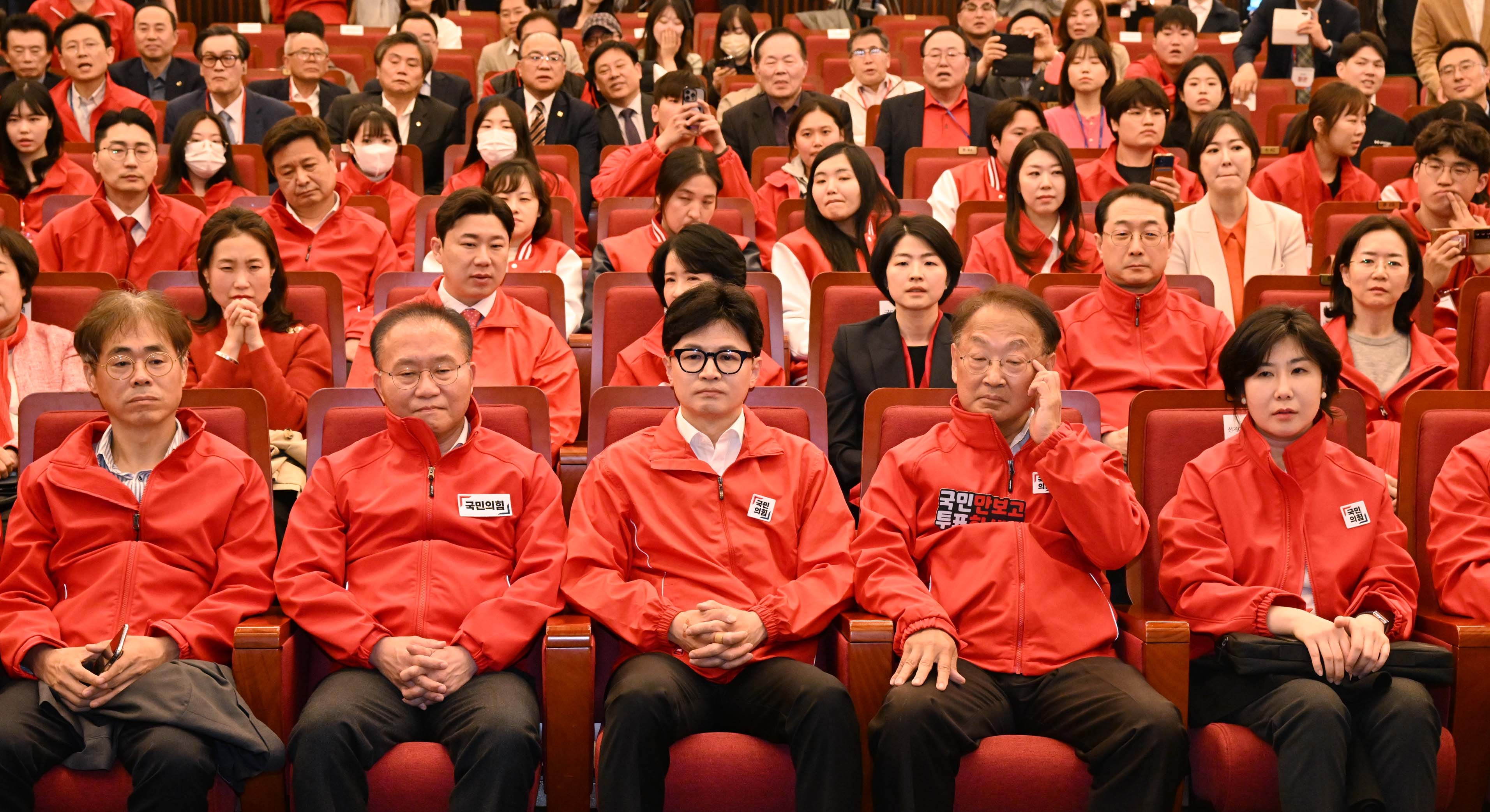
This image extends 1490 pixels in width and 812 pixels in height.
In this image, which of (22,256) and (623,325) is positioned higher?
(22,256)

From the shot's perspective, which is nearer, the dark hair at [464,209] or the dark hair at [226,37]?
the dark hair at [464,209]

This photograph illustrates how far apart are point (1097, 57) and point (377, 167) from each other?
2668 millimetres

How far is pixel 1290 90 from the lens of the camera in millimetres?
6262

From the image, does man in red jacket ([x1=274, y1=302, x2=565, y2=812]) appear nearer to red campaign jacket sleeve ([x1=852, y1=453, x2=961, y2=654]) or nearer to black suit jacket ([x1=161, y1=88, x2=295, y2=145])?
red campaign jacket sleeve ([x1=852, y1=453, x2=961, y2=654])

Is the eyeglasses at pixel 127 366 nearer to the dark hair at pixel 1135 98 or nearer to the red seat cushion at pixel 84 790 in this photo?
the red seat cushion at pixel 84 790

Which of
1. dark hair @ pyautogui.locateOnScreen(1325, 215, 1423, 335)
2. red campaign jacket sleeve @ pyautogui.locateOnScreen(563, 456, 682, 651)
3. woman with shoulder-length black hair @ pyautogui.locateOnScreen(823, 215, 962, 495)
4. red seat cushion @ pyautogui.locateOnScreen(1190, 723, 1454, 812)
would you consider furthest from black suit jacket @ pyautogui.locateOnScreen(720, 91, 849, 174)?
red seat cushion @ pyautogui.locateOnScreen(1190, 723, 1454, 812)

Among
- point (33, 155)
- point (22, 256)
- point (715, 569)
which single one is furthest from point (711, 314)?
point (33, 155)

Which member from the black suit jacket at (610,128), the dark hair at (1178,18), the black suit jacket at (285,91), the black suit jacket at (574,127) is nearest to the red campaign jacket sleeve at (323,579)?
the black suit jacket at (574,127)

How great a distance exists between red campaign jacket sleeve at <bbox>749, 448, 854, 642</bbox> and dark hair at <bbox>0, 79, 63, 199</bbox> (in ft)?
11.0

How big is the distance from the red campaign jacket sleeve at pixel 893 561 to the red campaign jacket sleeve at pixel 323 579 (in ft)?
2.61

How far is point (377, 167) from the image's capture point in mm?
4637

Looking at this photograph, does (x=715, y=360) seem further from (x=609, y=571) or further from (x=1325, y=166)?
(x=1325, y=166)

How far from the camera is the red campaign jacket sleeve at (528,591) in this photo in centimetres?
223

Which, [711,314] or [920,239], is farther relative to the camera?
[920,239]
